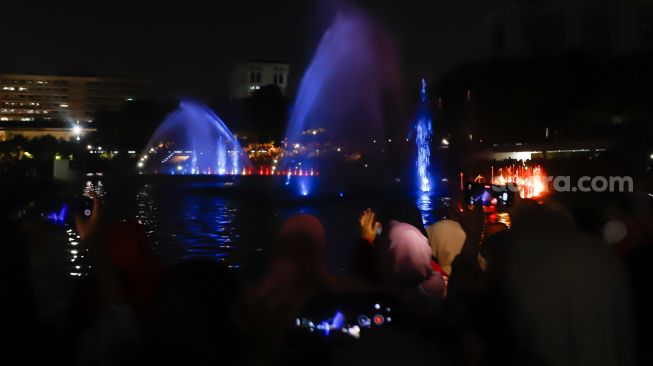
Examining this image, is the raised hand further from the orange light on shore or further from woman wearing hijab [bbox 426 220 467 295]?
the orange light on shore

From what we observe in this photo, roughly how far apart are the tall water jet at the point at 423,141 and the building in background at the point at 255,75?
75.3m

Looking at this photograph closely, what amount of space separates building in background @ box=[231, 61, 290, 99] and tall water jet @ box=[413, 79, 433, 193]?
2964 inches

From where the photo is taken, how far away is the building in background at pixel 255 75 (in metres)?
142

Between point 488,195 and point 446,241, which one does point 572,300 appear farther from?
point 488,195

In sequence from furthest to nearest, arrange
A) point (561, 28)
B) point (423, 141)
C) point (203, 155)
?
point (561, 28)
point (423, 141)
point (203, 155)

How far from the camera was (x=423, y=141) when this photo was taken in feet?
192

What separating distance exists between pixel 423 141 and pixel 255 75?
88760 mm

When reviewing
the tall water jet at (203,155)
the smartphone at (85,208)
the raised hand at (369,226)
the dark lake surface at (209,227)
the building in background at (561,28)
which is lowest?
the dark lake surface at (209,227)

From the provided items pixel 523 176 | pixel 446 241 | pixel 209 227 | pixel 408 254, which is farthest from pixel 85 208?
pixel 523 176

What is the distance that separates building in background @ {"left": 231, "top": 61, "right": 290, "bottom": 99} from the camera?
14188 cm

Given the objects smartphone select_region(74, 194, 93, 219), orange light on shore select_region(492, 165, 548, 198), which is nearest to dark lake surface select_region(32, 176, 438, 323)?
smartphone select_region(74, 194, 93, 219)

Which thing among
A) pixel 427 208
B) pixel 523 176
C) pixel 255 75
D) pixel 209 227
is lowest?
pixel 209 227

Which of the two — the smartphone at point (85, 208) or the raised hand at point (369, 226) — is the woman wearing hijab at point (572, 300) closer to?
the raised hand at point (369, 226)

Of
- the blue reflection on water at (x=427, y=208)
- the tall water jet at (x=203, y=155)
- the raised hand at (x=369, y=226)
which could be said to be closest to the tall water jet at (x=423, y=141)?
the blue reflection on water at (x=427, y=208)
